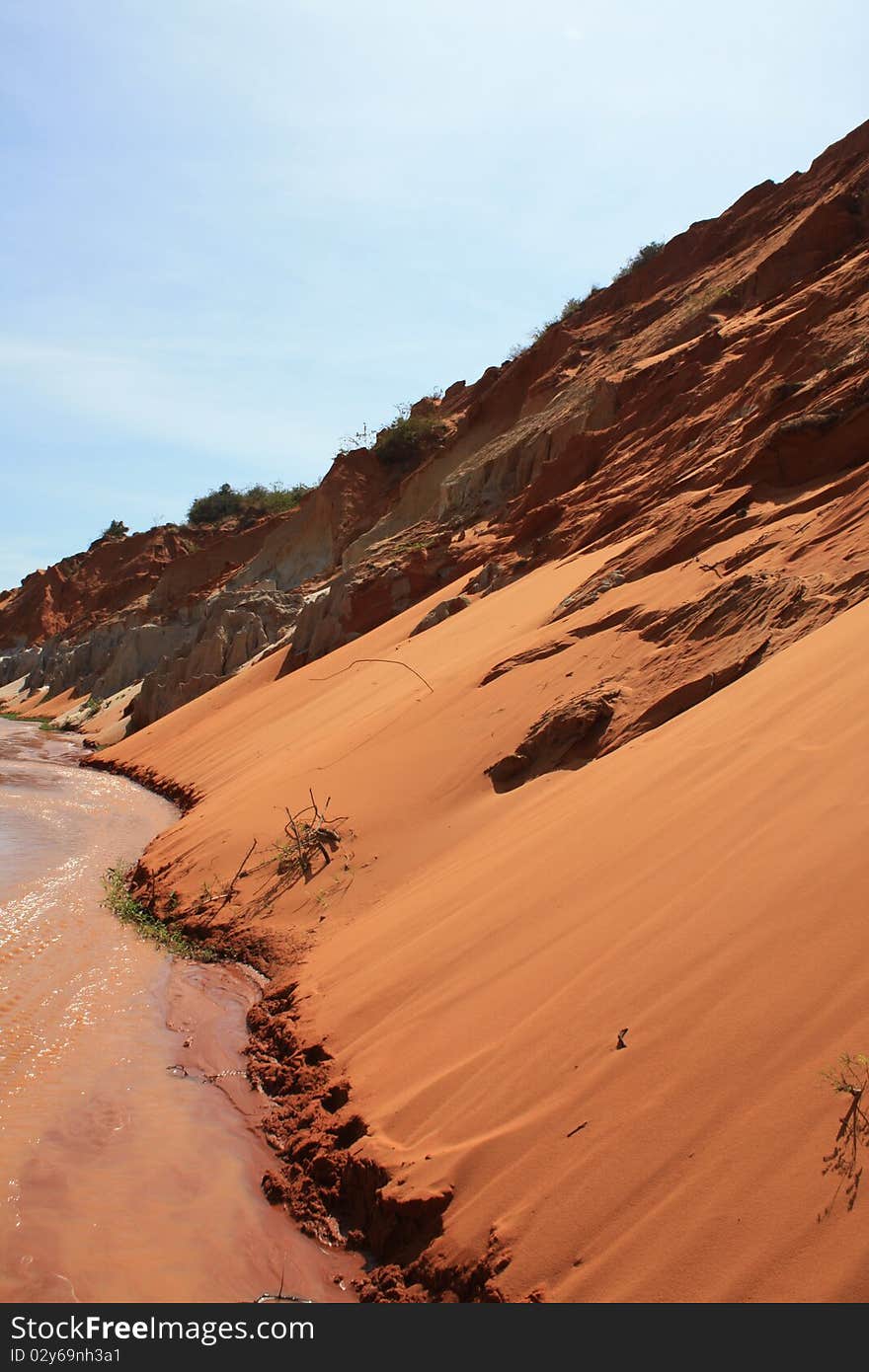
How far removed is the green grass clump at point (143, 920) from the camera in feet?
20.7

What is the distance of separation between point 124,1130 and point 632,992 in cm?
223

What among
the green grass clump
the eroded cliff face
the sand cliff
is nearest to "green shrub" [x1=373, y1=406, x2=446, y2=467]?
the eroded cliff face

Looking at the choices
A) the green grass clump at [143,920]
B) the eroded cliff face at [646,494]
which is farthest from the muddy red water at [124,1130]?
the eroded cliff face at [646,494]

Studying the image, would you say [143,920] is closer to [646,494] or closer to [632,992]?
[632,992]

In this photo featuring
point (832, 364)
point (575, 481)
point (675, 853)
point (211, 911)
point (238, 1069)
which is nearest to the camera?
point (675, 853)

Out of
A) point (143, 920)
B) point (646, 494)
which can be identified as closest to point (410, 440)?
point (646, 494)

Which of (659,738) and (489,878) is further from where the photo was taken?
(659,738)

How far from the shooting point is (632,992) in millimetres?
3264

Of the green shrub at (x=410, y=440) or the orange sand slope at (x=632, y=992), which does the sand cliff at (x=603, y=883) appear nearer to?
the orange sand slope at (x=632, y=992)

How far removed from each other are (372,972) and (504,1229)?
2.04 meters

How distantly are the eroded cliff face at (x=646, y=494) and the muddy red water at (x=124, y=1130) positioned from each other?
10.6 ft
